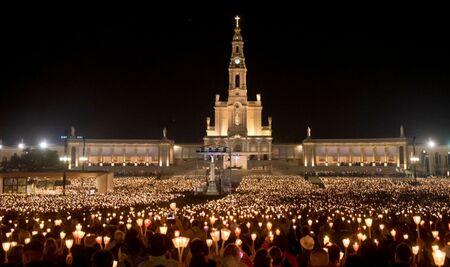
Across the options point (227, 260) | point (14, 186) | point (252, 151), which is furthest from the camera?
point (252, 151)

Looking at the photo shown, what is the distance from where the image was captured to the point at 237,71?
319 ft

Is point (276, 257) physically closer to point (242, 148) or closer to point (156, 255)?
point (156, 255)

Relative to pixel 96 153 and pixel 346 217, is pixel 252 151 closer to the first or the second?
pixel 96 153

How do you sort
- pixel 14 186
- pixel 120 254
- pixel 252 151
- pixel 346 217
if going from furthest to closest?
1. pixel 252 151
2. pixel 14 186
3. pixel 346 217
4. pixel 120 254

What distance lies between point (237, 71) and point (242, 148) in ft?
51.5

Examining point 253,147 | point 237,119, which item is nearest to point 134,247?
point 253,147

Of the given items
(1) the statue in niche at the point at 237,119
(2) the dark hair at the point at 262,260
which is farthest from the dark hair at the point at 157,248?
(1) the statue in niche at the point at 237,119

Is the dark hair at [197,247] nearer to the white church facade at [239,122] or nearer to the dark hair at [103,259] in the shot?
the dark hair at [103,259]

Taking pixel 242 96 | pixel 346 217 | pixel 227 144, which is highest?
pixel 242 96

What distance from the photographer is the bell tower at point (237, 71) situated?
97.1 m

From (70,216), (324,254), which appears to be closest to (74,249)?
(324,254)

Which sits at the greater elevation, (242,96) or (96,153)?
(242,96)

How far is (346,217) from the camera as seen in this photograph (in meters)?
19.9

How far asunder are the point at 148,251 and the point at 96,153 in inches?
3606
